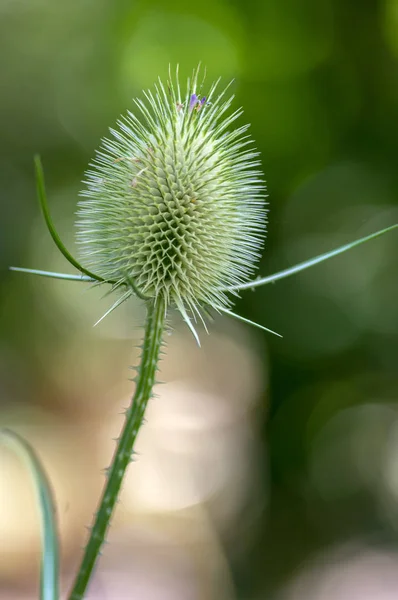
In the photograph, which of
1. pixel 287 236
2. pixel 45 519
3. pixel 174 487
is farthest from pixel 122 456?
pixel 174 487

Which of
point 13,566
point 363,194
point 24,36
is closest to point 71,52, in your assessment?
point 24,36

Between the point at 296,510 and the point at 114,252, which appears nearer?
the point at 114,252

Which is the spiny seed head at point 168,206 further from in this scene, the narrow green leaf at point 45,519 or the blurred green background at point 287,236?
the blurred green background at point 287,236

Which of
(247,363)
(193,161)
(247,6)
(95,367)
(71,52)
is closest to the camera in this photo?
(193,161)

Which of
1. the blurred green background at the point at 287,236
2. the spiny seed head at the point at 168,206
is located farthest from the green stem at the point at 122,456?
the blurred green background at the point at 287,236

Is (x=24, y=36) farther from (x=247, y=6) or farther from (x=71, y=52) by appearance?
(x=247, y=6)

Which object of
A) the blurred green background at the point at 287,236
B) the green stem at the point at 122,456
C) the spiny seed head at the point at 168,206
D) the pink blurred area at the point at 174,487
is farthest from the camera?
the pink blurred area at the point at 174,487
